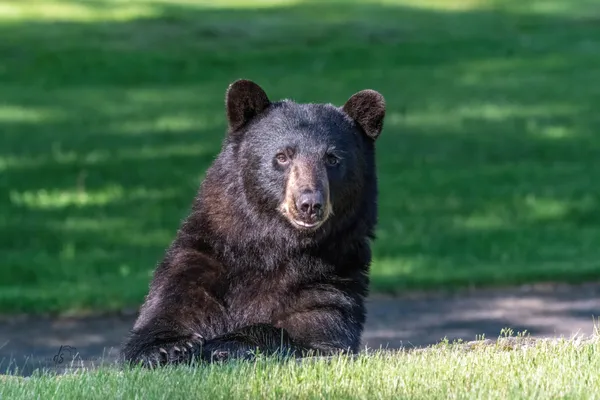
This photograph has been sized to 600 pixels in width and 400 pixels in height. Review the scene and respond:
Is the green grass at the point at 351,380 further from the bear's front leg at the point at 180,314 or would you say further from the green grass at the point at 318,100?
the green grass at the point at 318,100

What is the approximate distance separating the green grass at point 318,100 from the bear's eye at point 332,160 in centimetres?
528

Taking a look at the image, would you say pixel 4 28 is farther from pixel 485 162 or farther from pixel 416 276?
pixel 416 276

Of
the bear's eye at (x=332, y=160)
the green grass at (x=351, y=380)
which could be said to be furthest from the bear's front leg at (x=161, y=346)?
the bear's eye at (x=332, y=160)

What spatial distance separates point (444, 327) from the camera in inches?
440

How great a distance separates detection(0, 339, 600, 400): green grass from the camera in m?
5.81

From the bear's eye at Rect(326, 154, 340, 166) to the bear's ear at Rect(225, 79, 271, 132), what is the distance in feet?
2.00

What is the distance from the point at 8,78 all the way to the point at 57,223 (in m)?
6.00

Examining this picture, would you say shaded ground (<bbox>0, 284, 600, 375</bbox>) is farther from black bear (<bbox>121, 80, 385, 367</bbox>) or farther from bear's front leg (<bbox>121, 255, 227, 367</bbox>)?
black bear (<bbox>121, 80, 385, 367</bbox>)

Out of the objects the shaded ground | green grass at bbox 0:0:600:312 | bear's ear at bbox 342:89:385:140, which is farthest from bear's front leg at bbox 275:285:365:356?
green grass at bbox 0:0:600:312

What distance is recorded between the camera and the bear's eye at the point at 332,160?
23.8 feet

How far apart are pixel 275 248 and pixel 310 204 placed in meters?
0.47

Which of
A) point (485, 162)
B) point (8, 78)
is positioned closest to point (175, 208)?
point (485, 162)

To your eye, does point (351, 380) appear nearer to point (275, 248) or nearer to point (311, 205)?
point (311, 205)

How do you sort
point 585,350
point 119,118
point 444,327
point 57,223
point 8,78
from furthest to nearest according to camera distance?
point 8,78
point 119,118
point 57,223
point 444,327
point 585,350
